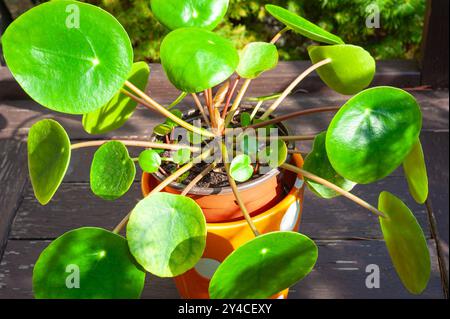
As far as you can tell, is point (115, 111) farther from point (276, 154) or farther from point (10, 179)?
point (10, 179)

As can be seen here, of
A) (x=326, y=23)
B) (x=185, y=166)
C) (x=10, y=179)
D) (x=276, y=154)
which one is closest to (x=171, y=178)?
(x=185, y=166)

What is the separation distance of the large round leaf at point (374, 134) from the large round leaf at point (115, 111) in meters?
0.37

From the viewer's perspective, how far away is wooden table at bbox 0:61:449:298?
3.42 feet

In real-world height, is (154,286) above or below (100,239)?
below

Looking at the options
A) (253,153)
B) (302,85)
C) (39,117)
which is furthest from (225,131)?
(39,117)

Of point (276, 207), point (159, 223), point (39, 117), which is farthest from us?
point (39, 117)

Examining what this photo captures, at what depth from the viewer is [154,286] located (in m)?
1.05

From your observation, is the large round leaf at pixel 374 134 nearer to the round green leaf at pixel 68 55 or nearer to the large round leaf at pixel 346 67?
the large round leaf at pixel 346 67

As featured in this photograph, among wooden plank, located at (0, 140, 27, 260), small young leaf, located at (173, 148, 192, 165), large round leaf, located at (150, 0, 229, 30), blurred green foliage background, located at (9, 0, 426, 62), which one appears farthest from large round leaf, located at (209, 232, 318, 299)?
blurred green foliage background, located at (9, 0, 426, 62)

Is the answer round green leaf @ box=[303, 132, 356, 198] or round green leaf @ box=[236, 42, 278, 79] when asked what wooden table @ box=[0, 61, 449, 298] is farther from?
round green leaf @ box=[236, 42, 278, 79]

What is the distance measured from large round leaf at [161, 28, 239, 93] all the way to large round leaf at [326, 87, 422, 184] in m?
0.17

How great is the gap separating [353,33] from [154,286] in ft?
3.53

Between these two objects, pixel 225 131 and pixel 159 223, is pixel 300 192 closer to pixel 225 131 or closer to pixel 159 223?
pixel 225 131

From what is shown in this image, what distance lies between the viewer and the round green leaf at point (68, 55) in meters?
0.64
